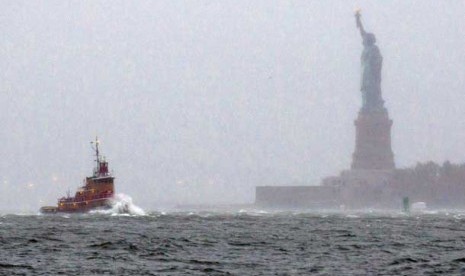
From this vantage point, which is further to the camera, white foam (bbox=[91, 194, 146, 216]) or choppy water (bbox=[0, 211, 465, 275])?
white foam (bbox=[91, 194, 146, 216])

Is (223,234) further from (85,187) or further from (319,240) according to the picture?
(85,187)

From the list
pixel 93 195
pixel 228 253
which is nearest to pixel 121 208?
pixel 93 195

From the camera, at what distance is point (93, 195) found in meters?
151

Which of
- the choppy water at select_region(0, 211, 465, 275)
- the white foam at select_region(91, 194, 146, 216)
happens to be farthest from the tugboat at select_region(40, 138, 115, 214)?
the choppy water at select_region(0, 211, 465, 275)

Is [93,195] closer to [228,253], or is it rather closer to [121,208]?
[121,208]

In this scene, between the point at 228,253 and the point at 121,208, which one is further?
the point at 121,208

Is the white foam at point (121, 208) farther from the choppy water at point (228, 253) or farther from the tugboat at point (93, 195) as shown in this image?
the choppy water at point (228, 253)

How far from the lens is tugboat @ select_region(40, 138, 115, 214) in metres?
149

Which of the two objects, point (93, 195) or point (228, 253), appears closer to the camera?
point (228, 253)

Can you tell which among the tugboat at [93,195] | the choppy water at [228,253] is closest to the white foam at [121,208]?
the tugboat at [93,195]

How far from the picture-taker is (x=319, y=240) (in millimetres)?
71125

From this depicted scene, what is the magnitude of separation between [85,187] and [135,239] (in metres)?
86.2

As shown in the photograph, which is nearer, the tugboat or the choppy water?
the choppy water

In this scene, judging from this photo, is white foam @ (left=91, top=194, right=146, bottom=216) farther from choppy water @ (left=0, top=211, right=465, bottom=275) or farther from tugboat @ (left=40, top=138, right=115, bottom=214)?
choppy water @ (left=0, top=211, right=465, bottom=275)
